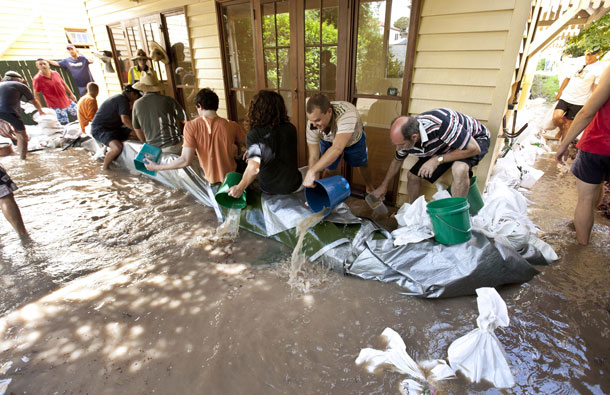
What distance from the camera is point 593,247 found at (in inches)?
105

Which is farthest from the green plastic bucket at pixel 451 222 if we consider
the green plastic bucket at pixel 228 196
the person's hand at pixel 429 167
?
the green plastic bucket at pixel 228 196

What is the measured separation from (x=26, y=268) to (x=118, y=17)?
6057 millimetres

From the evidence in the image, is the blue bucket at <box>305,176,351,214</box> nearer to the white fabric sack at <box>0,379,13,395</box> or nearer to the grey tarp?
the grey tarp

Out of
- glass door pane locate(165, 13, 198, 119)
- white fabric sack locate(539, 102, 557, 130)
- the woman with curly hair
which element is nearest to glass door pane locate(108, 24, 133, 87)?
glass door pane locate(165, 13, 198, 119)

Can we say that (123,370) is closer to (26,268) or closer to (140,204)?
(26,268)

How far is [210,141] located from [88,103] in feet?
13.6

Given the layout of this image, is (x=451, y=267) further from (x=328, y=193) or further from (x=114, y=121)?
(x=114, y=121)

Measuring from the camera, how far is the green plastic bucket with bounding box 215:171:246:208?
109 inches

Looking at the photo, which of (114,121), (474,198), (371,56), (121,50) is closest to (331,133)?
(371,56)

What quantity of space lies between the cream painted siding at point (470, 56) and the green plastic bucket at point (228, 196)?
6.88ft

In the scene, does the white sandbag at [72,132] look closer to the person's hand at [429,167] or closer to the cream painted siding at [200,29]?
the cream painted siding at [200,29]

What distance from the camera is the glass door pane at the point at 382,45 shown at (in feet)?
9.94

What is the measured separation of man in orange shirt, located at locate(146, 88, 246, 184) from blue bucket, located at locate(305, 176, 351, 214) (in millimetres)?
1037

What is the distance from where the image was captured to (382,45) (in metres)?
3.21
